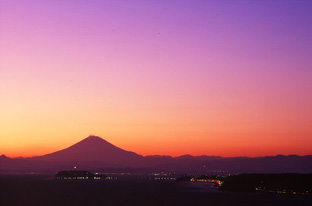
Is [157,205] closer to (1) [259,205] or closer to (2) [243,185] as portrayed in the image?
(1) [259,205]

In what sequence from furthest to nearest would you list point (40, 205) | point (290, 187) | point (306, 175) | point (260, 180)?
point (260, 180)
point (306, 175)
point (290, 187)
point (40, 205)

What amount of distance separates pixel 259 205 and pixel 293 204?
7.87 meters

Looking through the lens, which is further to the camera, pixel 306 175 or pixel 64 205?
pixel 306 175

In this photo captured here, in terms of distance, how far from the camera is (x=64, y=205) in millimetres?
99438

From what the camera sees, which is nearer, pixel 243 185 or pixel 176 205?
pixel 176 205

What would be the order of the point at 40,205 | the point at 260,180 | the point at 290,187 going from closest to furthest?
1. the point at 40,205
2. the point at 290,187
3. the point at 260,180

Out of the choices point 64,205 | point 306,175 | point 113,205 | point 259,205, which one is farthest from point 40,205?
point 306,175

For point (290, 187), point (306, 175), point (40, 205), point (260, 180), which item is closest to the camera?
point (40, 205)

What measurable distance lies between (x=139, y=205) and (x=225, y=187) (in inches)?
3481

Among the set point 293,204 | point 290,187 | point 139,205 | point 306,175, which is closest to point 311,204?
point 293,204

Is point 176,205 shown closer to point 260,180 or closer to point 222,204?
point 222,204

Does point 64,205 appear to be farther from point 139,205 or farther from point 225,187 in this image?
point 225,187

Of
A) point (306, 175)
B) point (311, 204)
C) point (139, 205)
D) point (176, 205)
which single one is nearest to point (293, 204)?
point (311, 204)

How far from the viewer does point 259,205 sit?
99.6 metres
